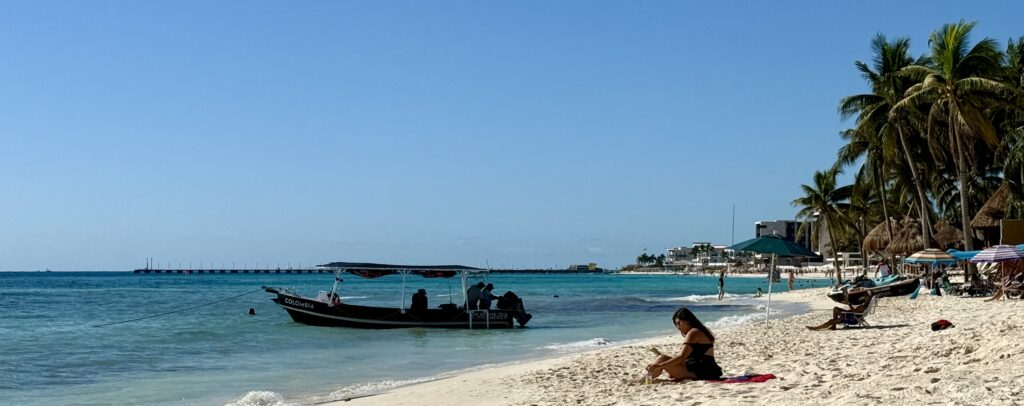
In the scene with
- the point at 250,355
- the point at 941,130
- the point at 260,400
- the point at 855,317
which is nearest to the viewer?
the point at 260,400

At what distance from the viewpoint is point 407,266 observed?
2609cm

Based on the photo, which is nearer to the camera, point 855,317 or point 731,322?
point 855,317

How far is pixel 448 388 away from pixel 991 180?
140 feet

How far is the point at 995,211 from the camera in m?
38.6

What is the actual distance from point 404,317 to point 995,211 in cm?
2607

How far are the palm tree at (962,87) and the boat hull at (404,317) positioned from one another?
16.1 m

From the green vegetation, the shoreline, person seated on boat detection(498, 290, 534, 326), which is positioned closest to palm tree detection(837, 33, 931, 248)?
the green vegetation

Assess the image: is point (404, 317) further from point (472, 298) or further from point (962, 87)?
point (962, 87)

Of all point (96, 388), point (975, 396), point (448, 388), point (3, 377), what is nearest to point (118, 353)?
point (3, 377)

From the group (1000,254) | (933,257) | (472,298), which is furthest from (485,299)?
(933,257)

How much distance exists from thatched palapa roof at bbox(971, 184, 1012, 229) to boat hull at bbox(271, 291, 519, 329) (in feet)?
73.8

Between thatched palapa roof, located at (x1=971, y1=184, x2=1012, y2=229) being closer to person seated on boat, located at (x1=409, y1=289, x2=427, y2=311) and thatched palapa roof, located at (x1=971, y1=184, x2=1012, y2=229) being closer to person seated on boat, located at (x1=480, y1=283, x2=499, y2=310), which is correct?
person seated on boat, located at (x1=480, y1=283, x2=499, y2=310)

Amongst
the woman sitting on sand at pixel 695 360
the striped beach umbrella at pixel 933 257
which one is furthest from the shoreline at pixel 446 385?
the striped beach umbrella at pixel 933 257

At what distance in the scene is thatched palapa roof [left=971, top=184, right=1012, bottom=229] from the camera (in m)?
38.3
